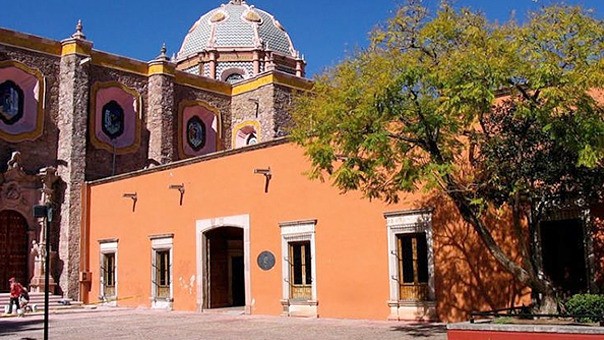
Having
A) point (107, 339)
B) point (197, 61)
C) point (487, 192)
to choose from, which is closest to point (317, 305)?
point (107, 339)

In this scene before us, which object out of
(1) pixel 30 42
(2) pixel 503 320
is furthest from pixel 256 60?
(2) pixel 503 320

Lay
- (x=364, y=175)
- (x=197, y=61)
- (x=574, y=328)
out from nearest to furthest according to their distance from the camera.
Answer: (x=574, y=328) → (x=364, y=175) → (x=197, y=61)

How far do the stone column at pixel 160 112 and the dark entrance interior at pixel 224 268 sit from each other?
26.7 ft

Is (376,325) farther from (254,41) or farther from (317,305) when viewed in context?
(254,41)

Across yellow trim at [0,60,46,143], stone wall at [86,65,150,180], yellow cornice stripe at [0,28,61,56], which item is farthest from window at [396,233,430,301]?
yellow cornice stripe at [0,28,61,56]

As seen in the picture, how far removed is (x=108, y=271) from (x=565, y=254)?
16.3m

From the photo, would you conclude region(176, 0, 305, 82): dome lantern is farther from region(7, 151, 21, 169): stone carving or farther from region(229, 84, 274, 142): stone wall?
region(7, 151, 21, 169): stone carving

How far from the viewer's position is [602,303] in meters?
10.2

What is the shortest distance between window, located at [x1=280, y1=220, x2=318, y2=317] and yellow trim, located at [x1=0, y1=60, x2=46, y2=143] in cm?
1203

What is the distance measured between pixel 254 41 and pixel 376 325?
24.8 m

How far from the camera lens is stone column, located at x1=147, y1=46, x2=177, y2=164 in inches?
1120

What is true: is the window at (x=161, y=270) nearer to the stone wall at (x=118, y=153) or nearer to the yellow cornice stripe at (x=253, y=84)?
the stone wall at (x=118, y=153)

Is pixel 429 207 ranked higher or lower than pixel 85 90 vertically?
lower

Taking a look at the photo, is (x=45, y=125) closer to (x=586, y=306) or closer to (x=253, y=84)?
(x=253, y=84)
